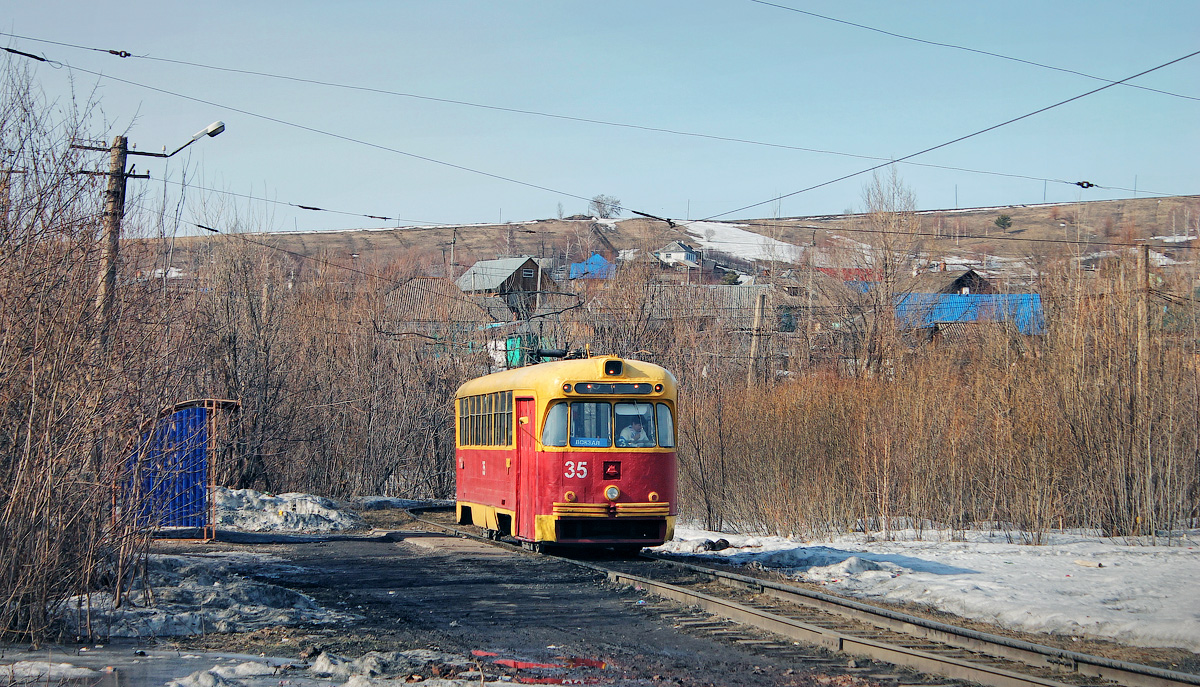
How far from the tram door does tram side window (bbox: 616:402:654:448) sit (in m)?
1.30

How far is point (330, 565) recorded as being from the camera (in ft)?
49.3

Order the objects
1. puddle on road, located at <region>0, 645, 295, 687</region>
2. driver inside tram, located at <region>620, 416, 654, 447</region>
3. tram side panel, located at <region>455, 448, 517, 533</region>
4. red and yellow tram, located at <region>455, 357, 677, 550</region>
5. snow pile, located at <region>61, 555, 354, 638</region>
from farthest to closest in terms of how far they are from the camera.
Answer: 1. tram side panel, located at <region>455, 448, 517, 533</region>
2. driver inside tram, located at <region>620, 416, 654, 447</region>
3. red and yellow tram, located at <region>455, 357, 677, 550</region>
4. snow pile, located at <region>61, 555, 354, 638</region>
5. puddle on road, located at <region>0, 645, 295, 687</region>

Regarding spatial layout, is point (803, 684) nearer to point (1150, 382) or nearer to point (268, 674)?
point (268, 674)

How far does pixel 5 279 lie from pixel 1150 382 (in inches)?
720

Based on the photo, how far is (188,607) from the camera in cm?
962

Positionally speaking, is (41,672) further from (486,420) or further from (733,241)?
(733,241)

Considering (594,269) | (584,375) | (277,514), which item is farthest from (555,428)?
(594,269)

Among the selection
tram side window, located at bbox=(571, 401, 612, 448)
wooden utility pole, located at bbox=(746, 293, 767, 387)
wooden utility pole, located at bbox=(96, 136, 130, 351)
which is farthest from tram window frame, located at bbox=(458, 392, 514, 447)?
wooden utility pole, located at bbox=(746, 293, 767, 387)

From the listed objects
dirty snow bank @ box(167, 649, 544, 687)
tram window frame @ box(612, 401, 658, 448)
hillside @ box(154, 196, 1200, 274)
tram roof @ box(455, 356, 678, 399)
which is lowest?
dirty snow bank @ box(167, 649, 544, 687)

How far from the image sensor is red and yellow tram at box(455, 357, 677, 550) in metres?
14.5

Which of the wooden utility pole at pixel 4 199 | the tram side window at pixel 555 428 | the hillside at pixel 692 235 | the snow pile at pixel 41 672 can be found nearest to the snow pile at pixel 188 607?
the snow pile at pixel 41 672

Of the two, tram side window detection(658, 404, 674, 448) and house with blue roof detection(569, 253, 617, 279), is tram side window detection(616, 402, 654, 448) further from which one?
house with blue roof detection(569, 253, 617, 279)

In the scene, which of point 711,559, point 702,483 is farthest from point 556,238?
point 711,559

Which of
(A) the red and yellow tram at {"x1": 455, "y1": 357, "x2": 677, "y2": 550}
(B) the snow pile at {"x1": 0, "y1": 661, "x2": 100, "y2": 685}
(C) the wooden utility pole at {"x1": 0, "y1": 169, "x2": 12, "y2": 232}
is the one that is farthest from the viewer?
(A) the red and yellow tram at {"x1": 455, "y1": 357, "x2": 677, "y2": 550}
